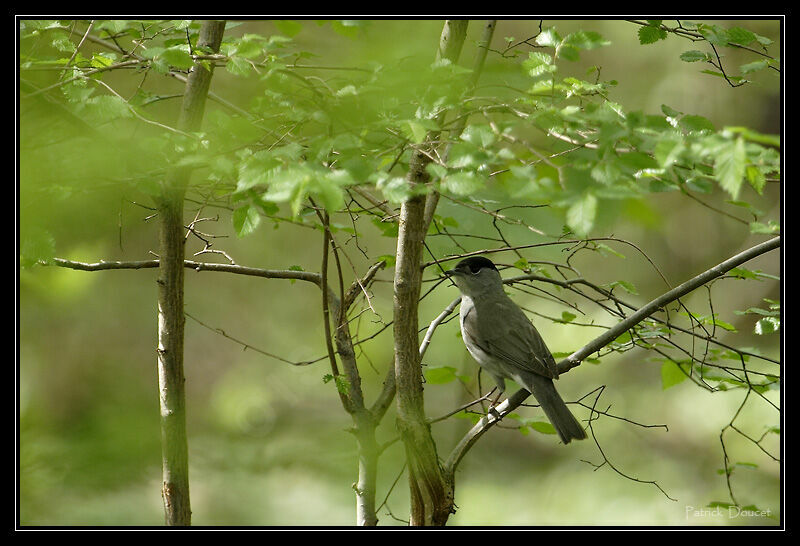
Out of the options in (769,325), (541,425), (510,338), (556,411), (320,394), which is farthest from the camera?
(320,394)

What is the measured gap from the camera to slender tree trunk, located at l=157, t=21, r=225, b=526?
2891 mm

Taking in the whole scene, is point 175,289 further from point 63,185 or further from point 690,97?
point 690,97

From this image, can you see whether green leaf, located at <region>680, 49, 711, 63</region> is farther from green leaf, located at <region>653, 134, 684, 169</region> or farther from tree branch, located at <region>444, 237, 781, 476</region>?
green leaf, located at <region>653, 134, 684, 169</region>

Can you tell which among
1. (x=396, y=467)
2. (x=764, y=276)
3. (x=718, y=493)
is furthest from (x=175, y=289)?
(x=718, y=493)

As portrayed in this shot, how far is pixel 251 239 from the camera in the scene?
7.85 meters

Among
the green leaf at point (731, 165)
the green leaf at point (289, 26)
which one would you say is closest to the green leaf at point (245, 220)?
the green leaf at point (289, 26)

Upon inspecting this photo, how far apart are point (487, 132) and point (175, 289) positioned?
1590 millimetres

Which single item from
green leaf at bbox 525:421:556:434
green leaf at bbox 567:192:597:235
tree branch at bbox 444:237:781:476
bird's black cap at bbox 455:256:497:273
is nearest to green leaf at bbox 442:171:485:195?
green leaf at bbox 567:192:597:235

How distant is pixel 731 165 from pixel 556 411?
258cm

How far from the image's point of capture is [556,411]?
3.96m

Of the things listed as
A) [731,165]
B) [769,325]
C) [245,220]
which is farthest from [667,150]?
[769,325]

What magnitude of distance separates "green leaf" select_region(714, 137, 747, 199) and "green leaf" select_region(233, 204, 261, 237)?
4.66 feet

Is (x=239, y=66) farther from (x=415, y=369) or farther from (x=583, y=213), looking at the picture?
(x=415, y=369)

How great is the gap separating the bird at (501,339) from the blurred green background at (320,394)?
322mm
